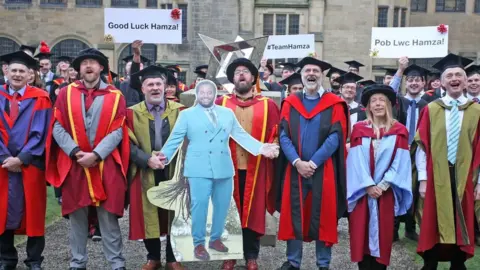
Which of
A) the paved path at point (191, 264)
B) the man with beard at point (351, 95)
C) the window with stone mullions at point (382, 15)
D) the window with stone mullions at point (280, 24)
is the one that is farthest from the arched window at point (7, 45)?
the man with beard at point (351, 95)

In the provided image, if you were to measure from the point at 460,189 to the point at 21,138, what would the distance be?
4518 mm

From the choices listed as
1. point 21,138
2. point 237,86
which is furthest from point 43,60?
point 237,86

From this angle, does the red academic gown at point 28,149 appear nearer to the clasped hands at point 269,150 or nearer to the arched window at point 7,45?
the clasped hands at point 269,150

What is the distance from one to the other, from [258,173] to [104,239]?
177 centimetres

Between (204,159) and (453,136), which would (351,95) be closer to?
(453,136)

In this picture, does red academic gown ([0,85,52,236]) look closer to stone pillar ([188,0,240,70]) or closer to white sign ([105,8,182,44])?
white sign ([105,8,182,44])

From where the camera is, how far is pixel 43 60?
10.8 m

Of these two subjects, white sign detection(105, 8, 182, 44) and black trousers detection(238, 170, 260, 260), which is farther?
white sign detection(105, 8, 182, 44)

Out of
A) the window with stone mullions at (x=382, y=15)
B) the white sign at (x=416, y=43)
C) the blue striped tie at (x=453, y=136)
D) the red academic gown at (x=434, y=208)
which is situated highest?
the window with stone mullions at (x=382, y=15)

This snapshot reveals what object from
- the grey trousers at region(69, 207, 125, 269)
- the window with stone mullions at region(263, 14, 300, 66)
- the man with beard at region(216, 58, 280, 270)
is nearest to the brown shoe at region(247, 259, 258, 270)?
the man with beard at region(216, 58, 280, 270)

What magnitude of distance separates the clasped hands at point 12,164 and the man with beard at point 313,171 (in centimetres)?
275

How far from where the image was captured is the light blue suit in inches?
231

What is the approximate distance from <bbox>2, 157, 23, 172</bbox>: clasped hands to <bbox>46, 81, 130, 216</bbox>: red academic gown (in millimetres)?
301

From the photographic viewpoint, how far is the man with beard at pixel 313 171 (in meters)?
6.03
